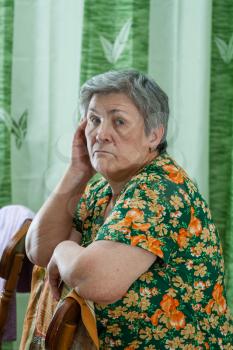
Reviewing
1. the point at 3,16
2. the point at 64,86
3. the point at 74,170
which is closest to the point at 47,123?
the point at 64,86

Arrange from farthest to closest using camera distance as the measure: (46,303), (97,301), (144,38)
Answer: (144,38) → (46,303) → (97,301)

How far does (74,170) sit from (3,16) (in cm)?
75

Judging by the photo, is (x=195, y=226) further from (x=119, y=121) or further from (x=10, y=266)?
(x=10, y=266)

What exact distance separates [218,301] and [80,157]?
51 centimetres

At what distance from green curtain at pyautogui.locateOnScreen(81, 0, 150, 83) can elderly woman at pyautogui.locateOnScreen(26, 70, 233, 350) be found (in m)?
0.58

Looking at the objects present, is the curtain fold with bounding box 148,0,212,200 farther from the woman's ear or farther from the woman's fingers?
the woman's fingers

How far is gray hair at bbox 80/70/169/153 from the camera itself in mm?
1231

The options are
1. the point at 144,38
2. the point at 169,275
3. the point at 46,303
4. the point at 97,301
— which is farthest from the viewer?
the point at 144,38

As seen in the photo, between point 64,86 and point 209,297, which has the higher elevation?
point 64,86

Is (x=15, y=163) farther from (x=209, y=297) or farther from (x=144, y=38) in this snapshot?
(x=209, y=297)

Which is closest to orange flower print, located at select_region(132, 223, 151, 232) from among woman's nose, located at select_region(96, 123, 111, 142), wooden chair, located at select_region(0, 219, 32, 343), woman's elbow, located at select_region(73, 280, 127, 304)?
woman's elbow, located at select_region(73, 280, 127, 304)

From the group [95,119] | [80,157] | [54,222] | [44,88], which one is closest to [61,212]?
[54,222]

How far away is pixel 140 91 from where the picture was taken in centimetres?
123

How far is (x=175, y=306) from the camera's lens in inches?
46.7
